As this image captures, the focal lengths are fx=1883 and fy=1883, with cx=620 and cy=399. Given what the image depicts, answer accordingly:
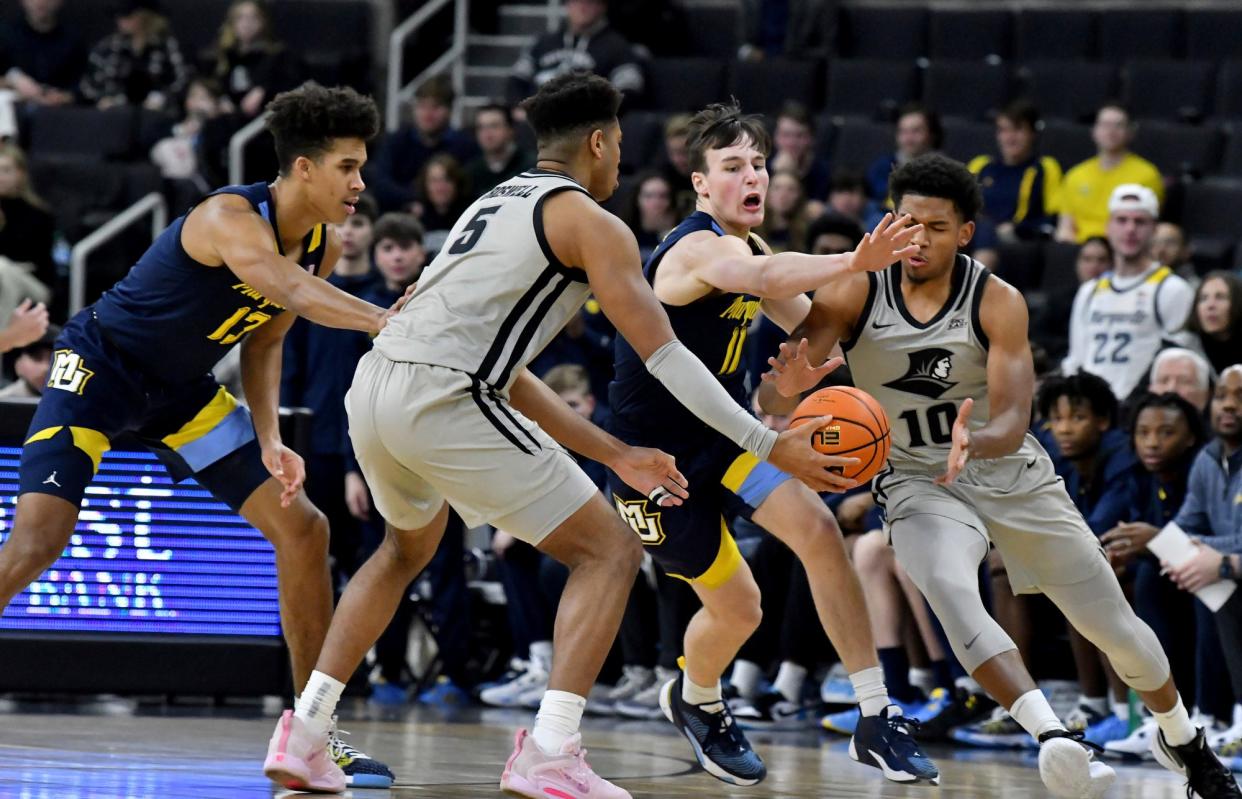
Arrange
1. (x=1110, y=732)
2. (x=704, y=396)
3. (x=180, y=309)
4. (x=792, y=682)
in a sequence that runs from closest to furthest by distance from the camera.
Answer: (x=704, y=396) → (x=180, y=309) → (x=1110, y=732) → (x=792, y=682)

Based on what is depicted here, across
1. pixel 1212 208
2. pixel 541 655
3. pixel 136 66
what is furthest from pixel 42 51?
pixel 1212 208

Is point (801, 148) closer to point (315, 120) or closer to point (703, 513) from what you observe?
point (703, 513)

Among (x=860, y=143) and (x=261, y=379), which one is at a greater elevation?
(x=860, y=143)

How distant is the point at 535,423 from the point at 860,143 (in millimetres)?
7957

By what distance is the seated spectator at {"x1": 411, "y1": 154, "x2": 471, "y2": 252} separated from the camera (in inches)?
465

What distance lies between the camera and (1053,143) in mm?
12484

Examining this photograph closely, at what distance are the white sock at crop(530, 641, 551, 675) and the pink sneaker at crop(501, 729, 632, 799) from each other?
437 centimetres

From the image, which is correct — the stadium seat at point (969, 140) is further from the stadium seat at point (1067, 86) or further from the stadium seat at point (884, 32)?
the stadium seat at point (884, 32)

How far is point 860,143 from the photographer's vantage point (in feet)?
42.2

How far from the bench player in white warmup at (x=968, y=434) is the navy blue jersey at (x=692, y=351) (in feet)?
0.86

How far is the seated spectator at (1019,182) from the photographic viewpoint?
11.6 meters

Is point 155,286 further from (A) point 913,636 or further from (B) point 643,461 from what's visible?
(A) point 913,636

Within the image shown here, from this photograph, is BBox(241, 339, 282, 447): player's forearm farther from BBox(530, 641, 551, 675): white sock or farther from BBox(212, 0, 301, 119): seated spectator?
BBox(212, 0, 301, 119): seated spectator

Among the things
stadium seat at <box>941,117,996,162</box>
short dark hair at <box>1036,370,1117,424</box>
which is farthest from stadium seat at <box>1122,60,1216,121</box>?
short dark hair at <box>1036,370,1117,424</box>
